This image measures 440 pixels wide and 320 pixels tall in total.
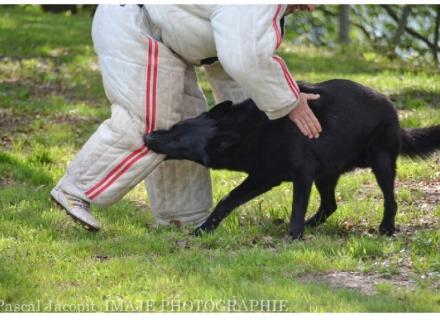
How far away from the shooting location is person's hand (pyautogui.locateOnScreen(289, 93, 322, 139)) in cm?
549

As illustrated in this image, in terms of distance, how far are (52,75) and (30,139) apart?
340 centimetres

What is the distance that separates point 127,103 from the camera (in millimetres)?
5625

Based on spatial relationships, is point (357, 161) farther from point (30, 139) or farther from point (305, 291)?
point (30, 139)

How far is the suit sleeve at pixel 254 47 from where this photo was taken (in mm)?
4957

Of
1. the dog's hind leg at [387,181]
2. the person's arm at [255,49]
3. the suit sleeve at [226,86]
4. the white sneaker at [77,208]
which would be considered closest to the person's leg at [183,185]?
the suit sleeve at [226,86]

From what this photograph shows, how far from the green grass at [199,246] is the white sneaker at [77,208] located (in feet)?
0.28

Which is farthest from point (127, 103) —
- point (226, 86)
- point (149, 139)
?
point (226, 86)

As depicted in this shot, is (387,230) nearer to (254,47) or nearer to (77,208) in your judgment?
(254,47)

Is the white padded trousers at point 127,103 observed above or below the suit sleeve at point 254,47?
below

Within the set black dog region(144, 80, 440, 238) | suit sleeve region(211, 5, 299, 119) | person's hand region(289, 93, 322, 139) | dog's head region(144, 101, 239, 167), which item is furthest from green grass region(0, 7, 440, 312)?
suit sleeve region(211, 5, 299, 119)

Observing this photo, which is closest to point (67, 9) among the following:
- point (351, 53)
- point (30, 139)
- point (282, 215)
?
point (351, 53)

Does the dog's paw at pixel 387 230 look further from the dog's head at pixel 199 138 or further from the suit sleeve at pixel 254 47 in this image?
the suit sleeve at pixel 254 47

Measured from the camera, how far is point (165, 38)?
5578 millimetres

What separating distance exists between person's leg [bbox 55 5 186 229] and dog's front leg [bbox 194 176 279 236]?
563 mm
